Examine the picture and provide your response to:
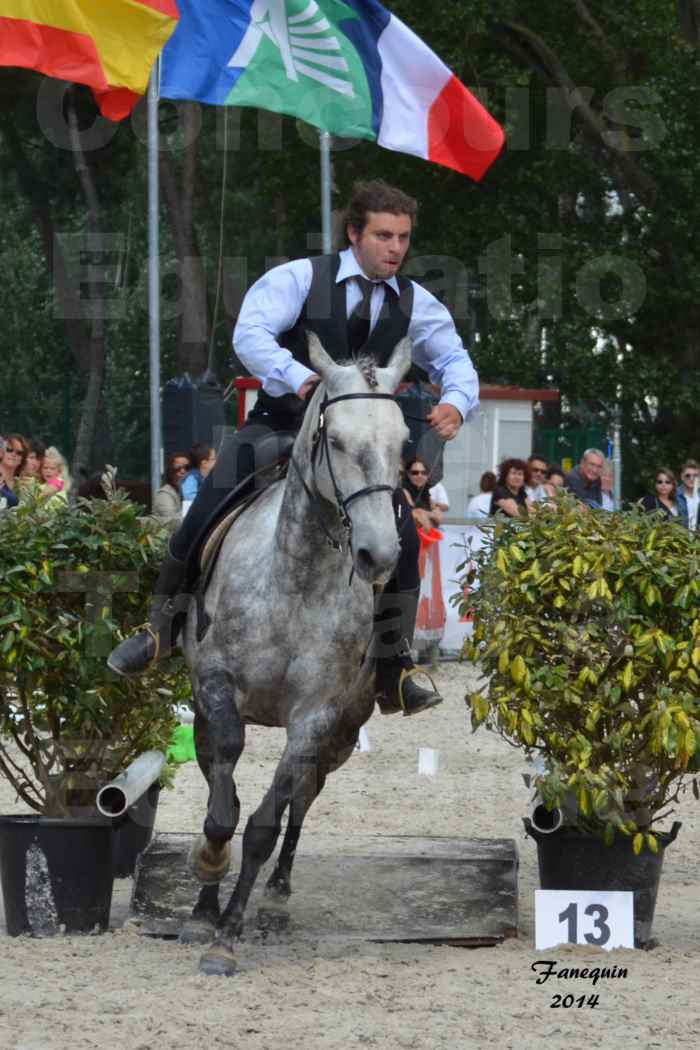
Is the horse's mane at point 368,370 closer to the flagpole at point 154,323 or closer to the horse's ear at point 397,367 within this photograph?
the horse's ear at point 397,367

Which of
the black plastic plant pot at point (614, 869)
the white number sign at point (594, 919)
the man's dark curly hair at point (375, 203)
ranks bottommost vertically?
the white number sign at point (594, 919)

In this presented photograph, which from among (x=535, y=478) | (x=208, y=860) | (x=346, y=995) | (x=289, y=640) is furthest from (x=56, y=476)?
(x=346, y=995)

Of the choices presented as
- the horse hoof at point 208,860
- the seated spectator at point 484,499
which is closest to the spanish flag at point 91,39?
the seated spectator at point 484,499

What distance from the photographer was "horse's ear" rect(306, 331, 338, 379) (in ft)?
18.8

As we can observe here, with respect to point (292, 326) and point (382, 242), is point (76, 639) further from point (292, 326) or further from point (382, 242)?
point (382, 242)

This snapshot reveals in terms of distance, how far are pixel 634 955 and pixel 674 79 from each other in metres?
22.6

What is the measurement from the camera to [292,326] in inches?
258

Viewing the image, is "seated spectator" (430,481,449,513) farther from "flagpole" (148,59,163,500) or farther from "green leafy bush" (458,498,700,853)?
"green leafy bush" (458,498,700,853)

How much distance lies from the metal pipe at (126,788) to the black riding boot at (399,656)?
0.98m

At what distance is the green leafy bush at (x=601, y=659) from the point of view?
615cm

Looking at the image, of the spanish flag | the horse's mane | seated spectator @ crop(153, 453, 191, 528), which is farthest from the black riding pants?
the spanish flag

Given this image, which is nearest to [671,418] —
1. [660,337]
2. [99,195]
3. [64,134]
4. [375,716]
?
[660,337]

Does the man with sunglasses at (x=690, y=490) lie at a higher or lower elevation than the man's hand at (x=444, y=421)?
lower

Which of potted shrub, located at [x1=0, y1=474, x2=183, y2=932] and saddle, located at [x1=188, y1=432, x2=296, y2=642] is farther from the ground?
saddle, located at [x1=188, y1=432, x2=296, y2=642]
